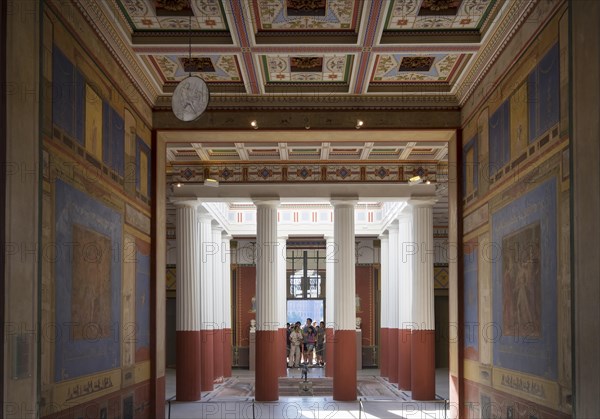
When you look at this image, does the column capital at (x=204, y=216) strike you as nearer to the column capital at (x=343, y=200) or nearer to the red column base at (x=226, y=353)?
the column capital at (x=343, y=200)

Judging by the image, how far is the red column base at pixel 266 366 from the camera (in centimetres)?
A: 1761

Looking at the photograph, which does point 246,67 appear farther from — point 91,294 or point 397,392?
point 397,392

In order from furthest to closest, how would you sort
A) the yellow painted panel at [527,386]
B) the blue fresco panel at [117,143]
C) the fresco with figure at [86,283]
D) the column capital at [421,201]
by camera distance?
1. the column capital at [421,201]
2. the blue fresco panel at [117,143]
3. the fresco with figure at [86,283]
4. the yellow painted panel at [527,386]

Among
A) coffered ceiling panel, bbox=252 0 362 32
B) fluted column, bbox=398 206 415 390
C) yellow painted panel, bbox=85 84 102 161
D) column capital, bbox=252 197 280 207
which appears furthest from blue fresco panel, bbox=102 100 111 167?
fluted column, bbox=398 206 415 390

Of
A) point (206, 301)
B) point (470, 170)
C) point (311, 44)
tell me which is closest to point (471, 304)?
point (470, 170)

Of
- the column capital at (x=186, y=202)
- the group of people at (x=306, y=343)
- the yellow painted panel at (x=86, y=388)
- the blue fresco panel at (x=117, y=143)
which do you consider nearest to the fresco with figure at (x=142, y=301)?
the yellow painted panel at (x=86, y=388)

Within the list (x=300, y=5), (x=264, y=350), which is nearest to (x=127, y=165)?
(x=300, y=5)

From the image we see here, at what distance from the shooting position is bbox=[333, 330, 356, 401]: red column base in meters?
17.8

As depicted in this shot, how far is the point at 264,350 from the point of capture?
693 inches

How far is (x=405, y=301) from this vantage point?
68.1 ft

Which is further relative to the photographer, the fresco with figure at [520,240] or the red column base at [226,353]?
the red column base at [226,353]

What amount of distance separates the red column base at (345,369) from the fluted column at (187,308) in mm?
3222

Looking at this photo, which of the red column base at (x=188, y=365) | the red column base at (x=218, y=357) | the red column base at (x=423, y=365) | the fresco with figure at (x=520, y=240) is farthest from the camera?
the red column base at (x=218, y=357)

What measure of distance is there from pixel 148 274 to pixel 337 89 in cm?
437
